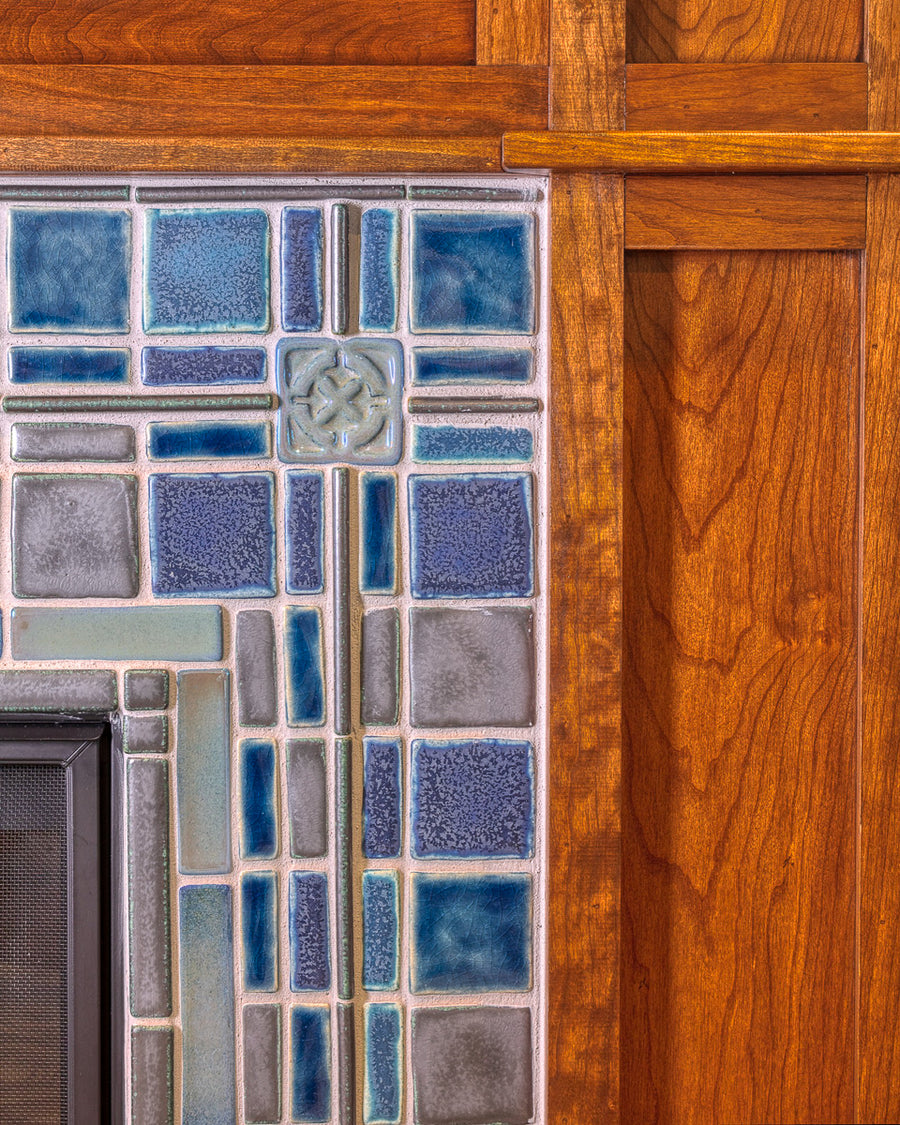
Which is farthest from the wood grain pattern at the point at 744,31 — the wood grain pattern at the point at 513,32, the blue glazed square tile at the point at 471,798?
the blue glazed square tile at the point at 471,798

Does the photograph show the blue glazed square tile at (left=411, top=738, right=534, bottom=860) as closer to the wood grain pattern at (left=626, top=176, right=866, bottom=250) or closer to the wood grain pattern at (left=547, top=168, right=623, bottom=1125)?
the wood grain pattern at (left=547, top=168, right=623, bottom=1125)

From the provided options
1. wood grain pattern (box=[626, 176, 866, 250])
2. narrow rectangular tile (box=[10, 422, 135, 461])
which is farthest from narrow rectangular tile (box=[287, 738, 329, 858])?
wood grain pattern (box=[626, 176, 866, 250])

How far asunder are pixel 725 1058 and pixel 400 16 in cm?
117

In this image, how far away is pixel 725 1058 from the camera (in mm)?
885

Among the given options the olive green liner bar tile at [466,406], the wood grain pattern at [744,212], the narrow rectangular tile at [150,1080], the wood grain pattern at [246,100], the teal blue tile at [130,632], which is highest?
the wood grain pattern at [246,100]

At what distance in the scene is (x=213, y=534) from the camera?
856 mm

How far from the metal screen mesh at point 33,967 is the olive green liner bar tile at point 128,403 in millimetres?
388

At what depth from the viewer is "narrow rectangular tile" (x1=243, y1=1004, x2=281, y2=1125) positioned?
2.79ft

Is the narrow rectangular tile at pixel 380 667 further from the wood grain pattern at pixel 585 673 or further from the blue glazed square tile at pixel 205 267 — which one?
the blue glazed square tile at pixel 205 267

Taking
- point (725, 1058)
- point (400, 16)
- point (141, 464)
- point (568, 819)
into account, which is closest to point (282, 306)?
point (141, 464)

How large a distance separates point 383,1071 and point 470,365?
2.46ft

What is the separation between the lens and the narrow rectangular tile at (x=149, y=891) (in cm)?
85

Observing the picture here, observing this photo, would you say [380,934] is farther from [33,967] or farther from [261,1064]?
[33,967]

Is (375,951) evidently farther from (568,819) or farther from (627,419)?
(627,419)
